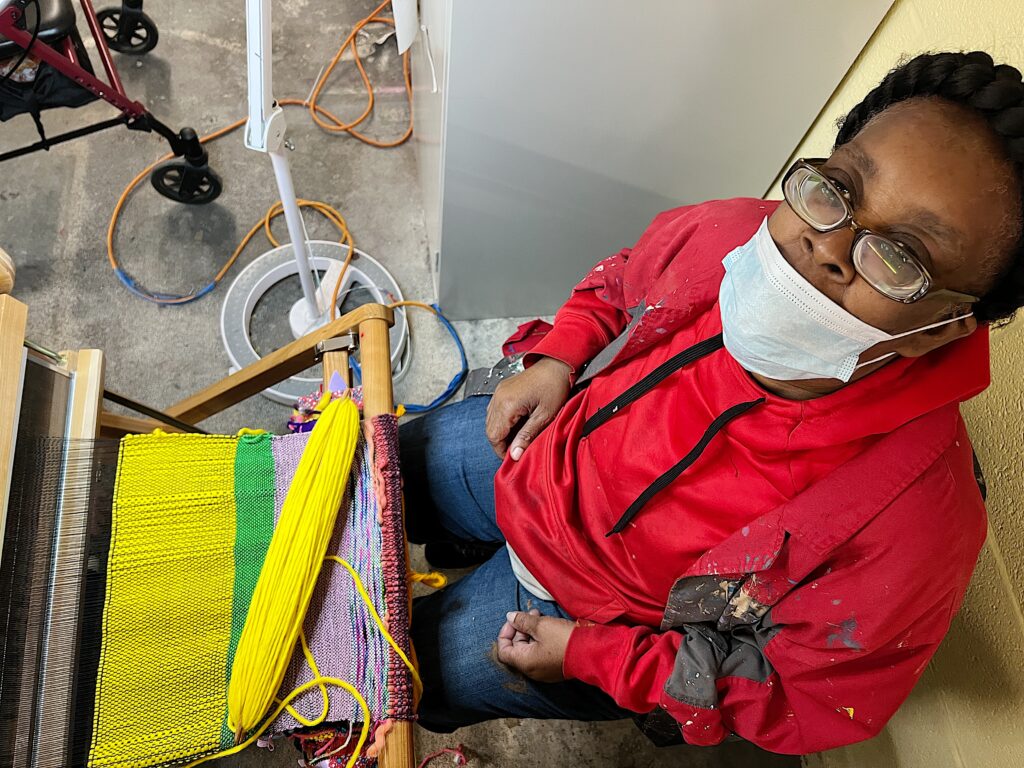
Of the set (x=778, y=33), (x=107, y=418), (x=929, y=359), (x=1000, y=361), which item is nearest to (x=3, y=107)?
(x=107, y=418)

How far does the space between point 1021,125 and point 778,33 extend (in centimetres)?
76

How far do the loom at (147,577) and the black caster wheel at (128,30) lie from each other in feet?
5.76

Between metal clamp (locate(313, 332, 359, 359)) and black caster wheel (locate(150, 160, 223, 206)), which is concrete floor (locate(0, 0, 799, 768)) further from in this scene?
metal clamp (locate(313, 332, 359, 359))

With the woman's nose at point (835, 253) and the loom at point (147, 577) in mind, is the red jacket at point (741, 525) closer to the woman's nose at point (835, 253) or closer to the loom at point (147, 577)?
the woman's nose at point (835, 253)

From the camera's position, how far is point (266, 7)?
3.14 feet

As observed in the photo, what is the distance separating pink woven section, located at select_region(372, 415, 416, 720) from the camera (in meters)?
0.93

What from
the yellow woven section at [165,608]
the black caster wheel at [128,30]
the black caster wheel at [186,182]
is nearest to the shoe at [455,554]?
the yellow woven section at [165,608]

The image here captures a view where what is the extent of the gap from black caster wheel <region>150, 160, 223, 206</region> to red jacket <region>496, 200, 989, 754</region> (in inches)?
56.1

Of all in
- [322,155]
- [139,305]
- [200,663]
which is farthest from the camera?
[322,155]

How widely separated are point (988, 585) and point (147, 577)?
1235mm

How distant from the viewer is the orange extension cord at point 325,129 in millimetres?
2004

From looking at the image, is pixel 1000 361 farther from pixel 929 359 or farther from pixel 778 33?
pixel 778 33

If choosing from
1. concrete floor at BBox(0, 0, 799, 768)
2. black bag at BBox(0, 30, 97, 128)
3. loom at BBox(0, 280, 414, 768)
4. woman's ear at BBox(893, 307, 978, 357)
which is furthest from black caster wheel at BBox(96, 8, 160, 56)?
woman's ear at BBox(893, 307, 978, 357)

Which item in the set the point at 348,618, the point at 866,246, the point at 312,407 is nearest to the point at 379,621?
the point at 348,618
